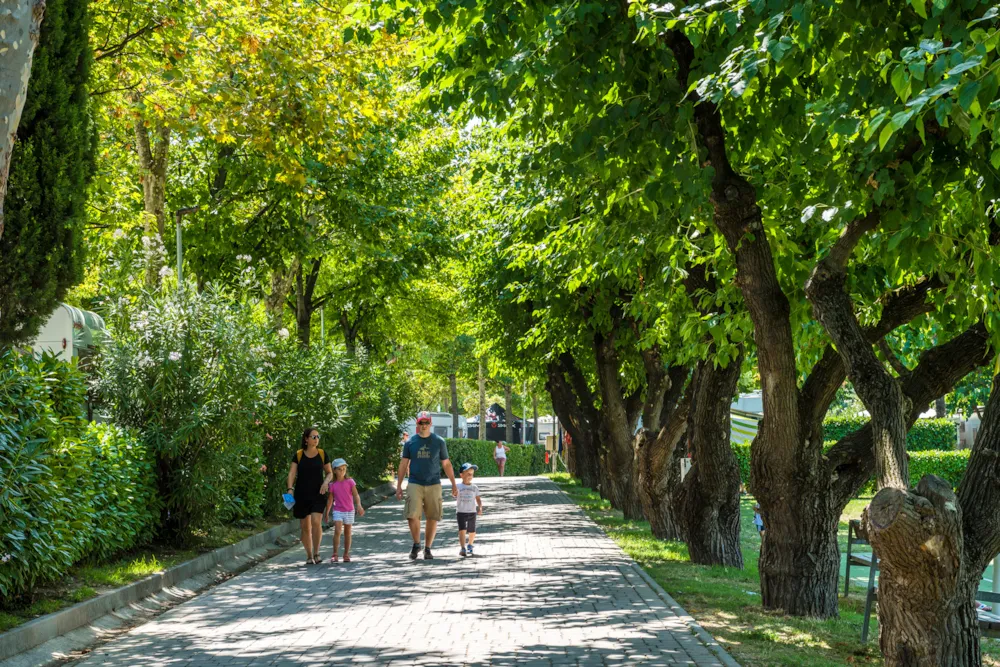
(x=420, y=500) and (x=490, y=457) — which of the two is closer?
(x=420, y=500)

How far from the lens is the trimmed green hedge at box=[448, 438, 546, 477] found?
2419 inches

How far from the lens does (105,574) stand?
11.6 metres

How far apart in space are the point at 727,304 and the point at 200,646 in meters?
6.51

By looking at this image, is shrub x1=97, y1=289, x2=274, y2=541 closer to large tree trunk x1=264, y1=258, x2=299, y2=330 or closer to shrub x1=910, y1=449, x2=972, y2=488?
large tree trunk x1=264, y1=258, x2=299, y2=330

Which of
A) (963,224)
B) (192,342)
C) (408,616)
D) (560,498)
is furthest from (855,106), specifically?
(560,498)

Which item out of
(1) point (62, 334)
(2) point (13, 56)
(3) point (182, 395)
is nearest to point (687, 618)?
(2) point (13, 56)

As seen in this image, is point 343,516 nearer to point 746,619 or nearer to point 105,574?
point 105,574

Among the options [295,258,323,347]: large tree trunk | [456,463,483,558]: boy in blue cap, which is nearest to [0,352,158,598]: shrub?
[456,463,483,558]: boy in blue cap

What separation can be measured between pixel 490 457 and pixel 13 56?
63821 mm

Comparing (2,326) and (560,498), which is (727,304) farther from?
(560,498)

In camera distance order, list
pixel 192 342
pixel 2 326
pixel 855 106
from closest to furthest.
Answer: pixel 855 106 → pixel 2 326 → pixel 192 342

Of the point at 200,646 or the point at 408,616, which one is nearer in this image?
the point at 200,646

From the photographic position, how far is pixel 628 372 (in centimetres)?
2755

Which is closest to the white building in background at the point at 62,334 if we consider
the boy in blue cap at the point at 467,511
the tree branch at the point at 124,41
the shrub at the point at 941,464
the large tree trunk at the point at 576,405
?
the tree branch at the point at 124,41
